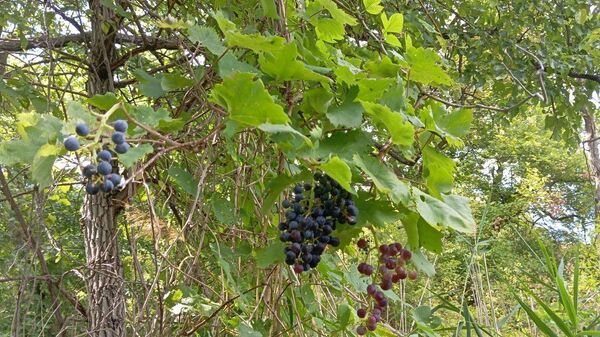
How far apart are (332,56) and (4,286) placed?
1957 mm

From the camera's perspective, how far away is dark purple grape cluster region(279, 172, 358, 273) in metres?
0.79

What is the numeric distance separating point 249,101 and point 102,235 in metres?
1.10

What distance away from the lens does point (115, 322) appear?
153cm

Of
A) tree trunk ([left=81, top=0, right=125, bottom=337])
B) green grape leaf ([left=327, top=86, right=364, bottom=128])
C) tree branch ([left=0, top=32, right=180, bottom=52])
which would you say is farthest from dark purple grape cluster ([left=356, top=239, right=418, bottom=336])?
tree branch ([left=0, top=32, right=180, bottom=52])

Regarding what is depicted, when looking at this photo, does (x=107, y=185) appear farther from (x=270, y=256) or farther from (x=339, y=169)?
(x=270, y=256)

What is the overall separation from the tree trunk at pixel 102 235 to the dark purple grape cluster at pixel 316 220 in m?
0.77

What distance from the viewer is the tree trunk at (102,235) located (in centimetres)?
150

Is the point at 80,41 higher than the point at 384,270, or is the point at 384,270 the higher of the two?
the point at 80,41

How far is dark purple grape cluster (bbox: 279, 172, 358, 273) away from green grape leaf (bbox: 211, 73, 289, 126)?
0.17m

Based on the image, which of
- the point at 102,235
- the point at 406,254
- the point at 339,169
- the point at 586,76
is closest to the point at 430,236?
the point at 406,254

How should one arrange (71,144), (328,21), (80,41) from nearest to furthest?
(71,144) < (328,21) < (80,41)

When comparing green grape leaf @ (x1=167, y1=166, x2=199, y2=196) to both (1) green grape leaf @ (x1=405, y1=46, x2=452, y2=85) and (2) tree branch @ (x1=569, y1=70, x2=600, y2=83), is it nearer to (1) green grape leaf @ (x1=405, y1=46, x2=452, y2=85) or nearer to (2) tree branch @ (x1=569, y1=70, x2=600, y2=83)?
(1) green grape leaf @ (x1=405, y1=46, x2=452, y2=85)

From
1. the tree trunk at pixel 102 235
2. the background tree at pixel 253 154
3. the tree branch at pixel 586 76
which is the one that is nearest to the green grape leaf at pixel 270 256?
the background tree at pixel 253 154

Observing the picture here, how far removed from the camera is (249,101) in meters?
0.64
